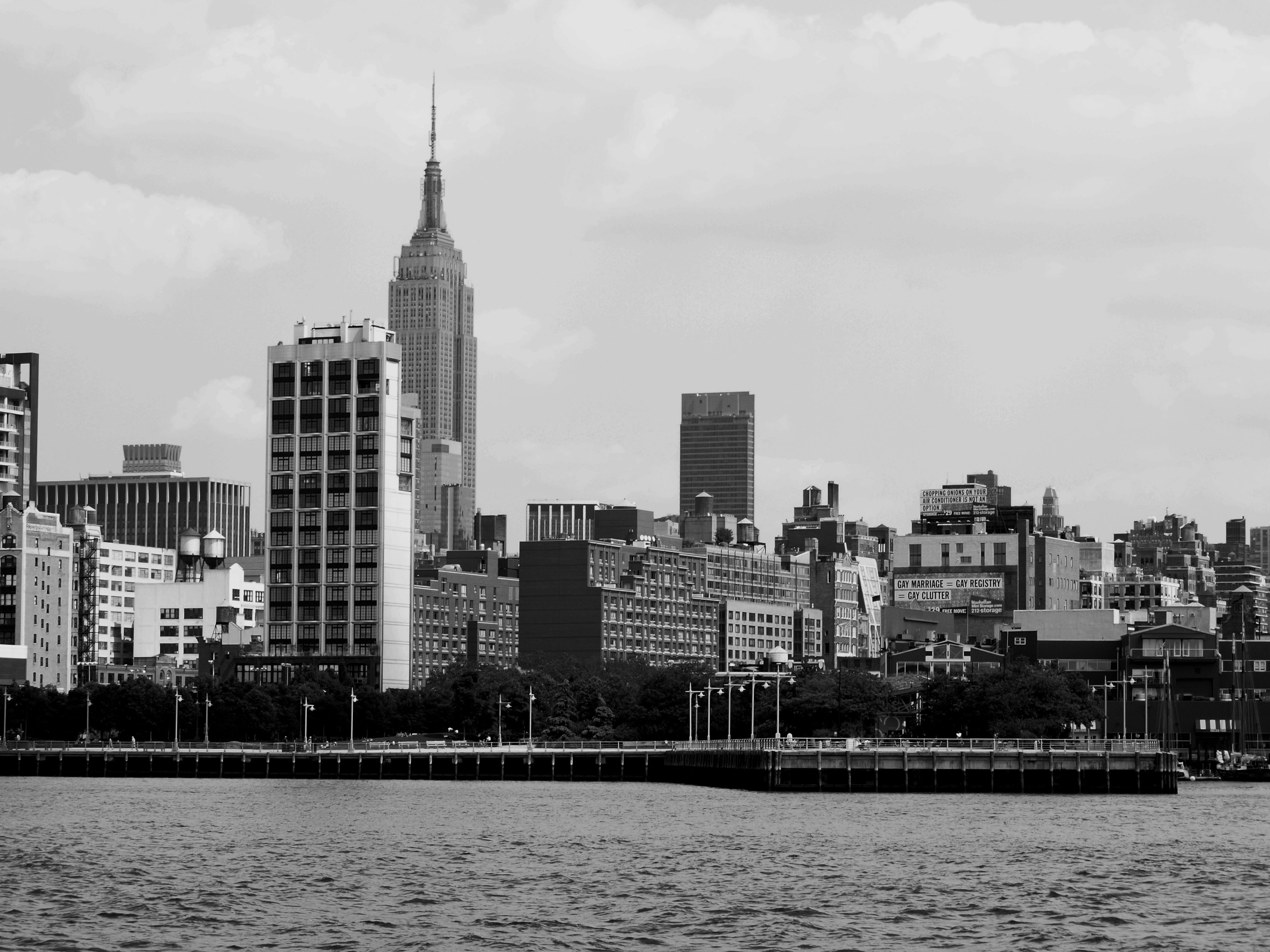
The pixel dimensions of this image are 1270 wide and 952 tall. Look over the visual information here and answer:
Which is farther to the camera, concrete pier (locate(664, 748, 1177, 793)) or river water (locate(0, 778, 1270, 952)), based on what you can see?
concrete pier (locate(664, 748, 1177, 793))

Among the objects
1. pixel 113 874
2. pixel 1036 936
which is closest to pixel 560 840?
pixel 113 874

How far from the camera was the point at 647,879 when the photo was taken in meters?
115

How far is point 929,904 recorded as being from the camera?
4085 inches

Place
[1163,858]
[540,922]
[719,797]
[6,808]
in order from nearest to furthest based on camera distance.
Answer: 1. [540,922]
2. [1163,858]
3. [6,808]
4. [719,797]

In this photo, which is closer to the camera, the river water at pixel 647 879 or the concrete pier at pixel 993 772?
the river water at pixel 647 879

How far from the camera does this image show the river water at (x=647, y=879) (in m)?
93.8

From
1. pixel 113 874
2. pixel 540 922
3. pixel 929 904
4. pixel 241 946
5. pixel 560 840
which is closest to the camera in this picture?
pixel 241 946

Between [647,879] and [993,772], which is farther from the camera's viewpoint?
[993,772]

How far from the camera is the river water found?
308ft

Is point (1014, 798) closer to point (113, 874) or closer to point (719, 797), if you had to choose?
point (719, 797)

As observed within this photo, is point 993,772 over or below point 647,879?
over

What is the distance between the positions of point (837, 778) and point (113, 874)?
91.9 meters

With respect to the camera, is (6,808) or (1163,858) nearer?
(1163,858)

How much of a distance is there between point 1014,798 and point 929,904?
271 ft
